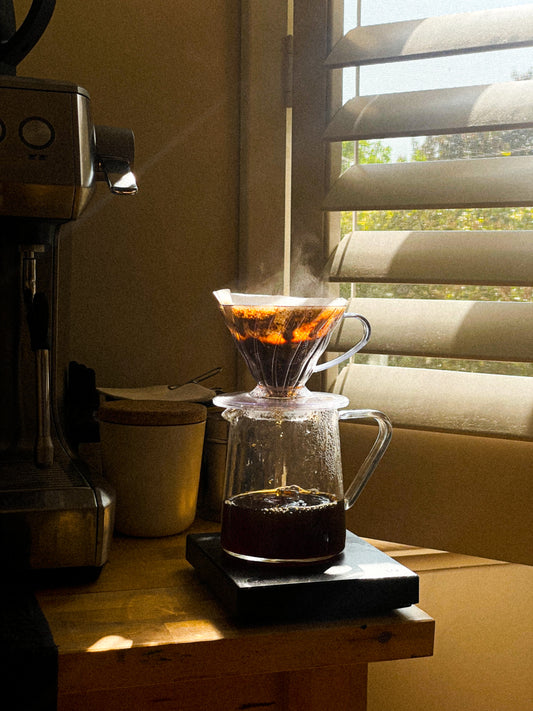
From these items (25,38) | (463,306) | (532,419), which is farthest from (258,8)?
(532,419)

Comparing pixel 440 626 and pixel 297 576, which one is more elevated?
pixel 297 576

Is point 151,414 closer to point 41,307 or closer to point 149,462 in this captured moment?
point 149,462

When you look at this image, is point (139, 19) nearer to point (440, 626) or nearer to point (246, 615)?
point (246, 615)

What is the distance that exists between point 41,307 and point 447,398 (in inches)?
22.2

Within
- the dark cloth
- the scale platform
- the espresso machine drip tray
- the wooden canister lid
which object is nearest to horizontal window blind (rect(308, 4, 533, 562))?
the wooden canister lid

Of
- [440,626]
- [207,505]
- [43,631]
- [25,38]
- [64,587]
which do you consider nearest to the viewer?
[43,631]

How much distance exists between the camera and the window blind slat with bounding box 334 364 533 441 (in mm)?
1042

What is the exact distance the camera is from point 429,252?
1.09m

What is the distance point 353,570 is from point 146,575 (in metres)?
0.25

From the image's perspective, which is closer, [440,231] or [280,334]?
[280,334]

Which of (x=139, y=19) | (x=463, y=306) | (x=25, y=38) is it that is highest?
(x=139, y=19)

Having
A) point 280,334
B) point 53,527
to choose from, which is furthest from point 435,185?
point 53,527

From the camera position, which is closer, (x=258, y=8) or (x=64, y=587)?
(x=64, y=587)

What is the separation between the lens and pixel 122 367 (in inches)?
53.7
